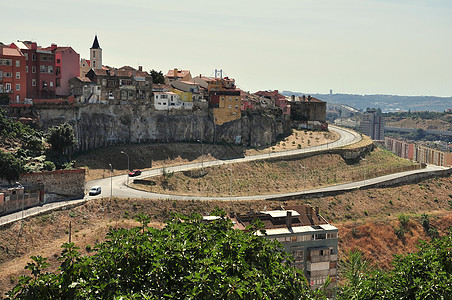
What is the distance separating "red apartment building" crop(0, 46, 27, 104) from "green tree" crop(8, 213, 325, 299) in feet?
172

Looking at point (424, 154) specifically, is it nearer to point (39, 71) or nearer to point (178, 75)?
point (178, 75)

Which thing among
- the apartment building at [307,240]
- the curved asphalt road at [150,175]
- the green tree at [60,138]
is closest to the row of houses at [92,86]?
the green tree at [60,138]

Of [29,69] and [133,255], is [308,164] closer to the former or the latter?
[29,69]

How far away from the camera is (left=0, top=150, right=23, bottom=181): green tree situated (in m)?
53.5

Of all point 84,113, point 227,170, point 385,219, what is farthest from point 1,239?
point 385,219

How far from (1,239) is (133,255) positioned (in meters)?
31.1

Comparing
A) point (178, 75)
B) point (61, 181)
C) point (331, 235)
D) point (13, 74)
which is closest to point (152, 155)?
point (61, 181)

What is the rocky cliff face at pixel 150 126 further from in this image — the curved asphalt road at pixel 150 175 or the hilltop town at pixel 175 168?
the curved asphalt road at pixel 150 175

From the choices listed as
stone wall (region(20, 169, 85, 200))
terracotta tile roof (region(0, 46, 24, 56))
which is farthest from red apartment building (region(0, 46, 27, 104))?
stone wall (region(20, 169, 85, 200))

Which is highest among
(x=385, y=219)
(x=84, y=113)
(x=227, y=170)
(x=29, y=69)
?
(x=29, y=69)

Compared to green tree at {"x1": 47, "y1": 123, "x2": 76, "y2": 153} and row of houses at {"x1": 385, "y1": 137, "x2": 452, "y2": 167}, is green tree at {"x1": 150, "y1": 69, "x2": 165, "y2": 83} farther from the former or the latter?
row of houses at {"x1": 385, "y1": 137, "x2": 452, "y2": 167}

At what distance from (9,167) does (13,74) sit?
19107 mm

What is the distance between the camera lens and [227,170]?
7588 centimetres

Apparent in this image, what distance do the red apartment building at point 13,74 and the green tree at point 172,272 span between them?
172ft
